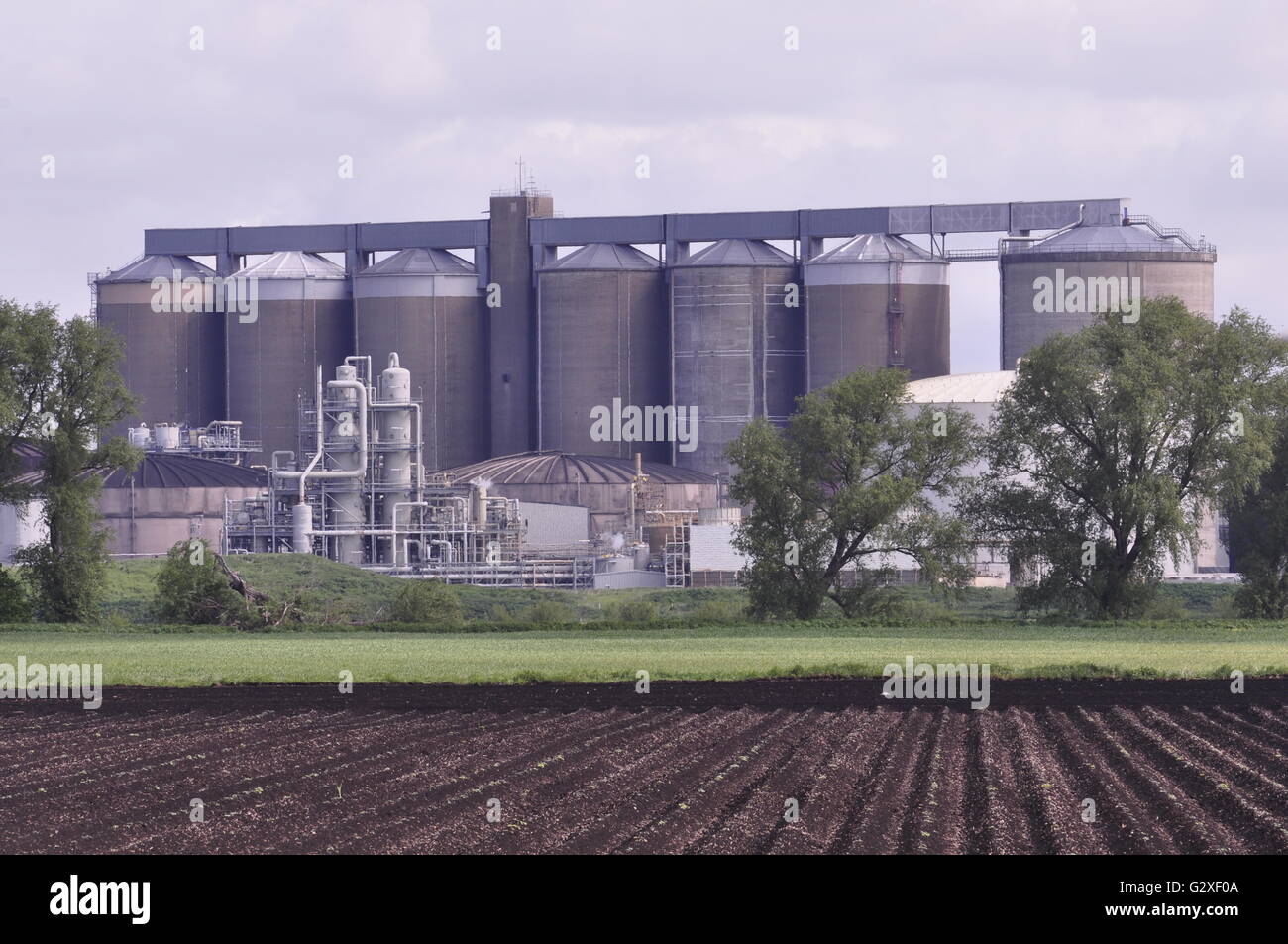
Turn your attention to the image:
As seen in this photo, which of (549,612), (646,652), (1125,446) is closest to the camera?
(646,652)

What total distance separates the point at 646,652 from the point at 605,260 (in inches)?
2238

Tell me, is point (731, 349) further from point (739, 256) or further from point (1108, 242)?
point (1108, 242)

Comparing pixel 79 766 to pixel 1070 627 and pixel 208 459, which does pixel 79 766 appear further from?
pixel 208 459

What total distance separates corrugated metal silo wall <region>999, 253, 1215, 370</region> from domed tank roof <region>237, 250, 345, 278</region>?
36.5m

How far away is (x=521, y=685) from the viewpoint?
37094mm

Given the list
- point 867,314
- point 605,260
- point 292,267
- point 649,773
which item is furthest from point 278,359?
point 649,773

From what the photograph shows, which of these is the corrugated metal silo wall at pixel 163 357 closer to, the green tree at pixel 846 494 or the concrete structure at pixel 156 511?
the concrete structure at pixel 156 511

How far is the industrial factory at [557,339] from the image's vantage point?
9331 centimetres

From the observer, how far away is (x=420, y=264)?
345ft

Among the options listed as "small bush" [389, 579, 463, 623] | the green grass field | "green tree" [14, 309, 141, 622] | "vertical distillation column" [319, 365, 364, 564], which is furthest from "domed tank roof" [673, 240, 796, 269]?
"green tree" [14, 309, 141, 622]

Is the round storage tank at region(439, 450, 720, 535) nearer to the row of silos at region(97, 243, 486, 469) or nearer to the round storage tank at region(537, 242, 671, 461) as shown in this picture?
the round storage tank at region(537, 242, 671, 461)

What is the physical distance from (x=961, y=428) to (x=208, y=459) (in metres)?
49.4

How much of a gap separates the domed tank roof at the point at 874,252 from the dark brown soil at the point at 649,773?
6735cm
